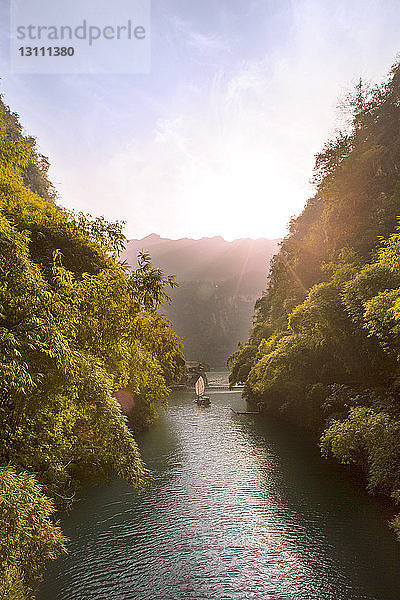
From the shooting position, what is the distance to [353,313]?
2022 cm

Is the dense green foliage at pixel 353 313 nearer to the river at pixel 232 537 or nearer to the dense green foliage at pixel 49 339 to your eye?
the river at pixel 232 537

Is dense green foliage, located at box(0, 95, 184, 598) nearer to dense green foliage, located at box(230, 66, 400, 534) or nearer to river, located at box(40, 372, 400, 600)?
river, located at box(40, 372, 400, 600)

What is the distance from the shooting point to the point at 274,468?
24.0 m

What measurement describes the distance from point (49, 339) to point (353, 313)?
17.8 metres

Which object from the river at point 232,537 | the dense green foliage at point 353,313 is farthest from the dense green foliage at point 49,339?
the dense green foliage at point 353,313

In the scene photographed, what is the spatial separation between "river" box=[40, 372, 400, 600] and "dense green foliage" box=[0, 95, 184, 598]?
3172 millimetres

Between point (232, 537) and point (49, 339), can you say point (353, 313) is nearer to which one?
point (232, 537)

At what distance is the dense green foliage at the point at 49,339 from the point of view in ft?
21.3

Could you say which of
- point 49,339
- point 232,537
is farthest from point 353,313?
point 49,339

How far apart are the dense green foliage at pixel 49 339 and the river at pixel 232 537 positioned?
125 inches

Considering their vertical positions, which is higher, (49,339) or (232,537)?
(49,339)

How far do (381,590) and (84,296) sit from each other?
1332 centimetres

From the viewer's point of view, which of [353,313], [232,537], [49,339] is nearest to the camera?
[49,339]

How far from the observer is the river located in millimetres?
11867
